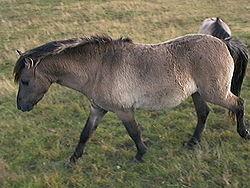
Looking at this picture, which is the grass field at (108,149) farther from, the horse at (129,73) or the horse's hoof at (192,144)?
the horse at (129,73)

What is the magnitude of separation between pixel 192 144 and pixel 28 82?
99.2 inches

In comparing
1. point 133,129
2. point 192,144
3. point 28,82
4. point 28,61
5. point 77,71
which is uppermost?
point 28,61

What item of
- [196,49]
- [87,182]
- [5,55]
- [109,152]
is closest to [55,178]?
[87,182]

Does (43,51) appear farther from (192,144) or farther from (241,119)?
(241,119)

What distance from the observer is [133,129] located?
5.35 metres

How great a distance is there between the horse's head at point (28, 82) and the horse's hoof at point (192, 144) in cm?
224

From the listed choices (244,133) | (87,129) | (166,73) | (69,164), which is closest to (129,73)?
(166,73)

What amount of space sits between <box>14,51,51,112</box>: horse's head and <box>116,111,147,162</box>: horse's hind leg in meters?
1.07

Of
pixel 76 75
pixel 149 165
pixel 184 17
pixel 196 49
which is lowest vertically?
pixel 184 17

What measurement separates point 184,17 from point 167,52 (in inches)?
436

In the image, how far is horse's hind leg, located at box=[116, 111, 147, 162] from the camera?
206 inches

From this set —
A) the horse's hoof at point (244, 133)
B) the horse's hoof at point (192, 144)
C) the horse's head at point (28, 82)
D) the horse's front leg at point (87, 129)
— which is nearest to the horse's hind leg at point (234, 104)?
the horse's hoof at point (244, 133)

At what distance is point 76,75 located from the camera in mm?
5227

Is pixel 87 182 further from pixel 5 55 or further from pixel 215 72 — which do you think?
pixel 5 55
